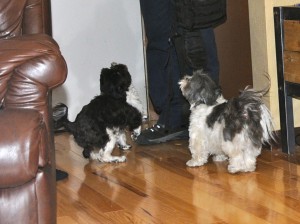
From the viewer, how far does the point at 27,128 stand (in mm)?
1971

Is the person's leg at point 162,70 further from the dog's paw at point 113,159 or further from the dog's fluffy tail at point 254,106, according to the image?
the dog's fluffy tail at point 254,106

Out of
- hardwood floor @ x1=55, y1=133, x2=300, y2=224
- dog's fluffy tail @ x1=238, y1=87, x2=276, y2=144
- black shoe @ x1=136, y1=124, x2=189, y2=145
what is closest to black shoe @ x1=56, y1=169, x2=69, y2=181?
hardwood floor @ x1=55, y1=133, x2=300, y2=224

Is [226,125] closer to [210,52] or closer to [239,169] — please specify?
[239,169]

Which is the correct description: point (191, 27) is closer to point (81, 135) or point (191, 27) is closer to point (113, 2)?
point (81, 135)

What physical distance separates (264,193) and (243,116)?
0.50 metres

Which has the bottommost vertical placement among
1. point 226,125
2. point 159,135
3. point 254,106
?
point 159,135

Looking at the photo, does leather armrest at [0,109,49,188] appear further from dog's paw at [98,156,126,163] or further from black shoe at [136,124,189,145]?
black shoe at [136,124,189,145]

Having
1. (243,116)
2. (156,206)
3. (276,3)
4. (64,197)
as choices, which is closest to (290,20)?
(276,3)

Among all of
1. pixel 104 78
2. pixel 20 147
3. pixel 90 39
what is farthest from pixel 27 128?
pixel 90 39

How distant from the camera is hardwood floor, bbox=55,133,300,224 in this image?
8.69 feet

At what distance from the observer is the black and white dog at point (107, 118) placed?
11.9ft

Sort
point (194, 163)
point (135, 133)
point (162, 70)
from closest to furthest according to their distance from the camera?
point (194, 163) → point (135, 133) → point (162, 70)

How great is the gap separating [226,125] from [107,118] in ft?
2.41

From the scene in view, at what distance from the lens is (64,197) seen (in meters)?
3.04
